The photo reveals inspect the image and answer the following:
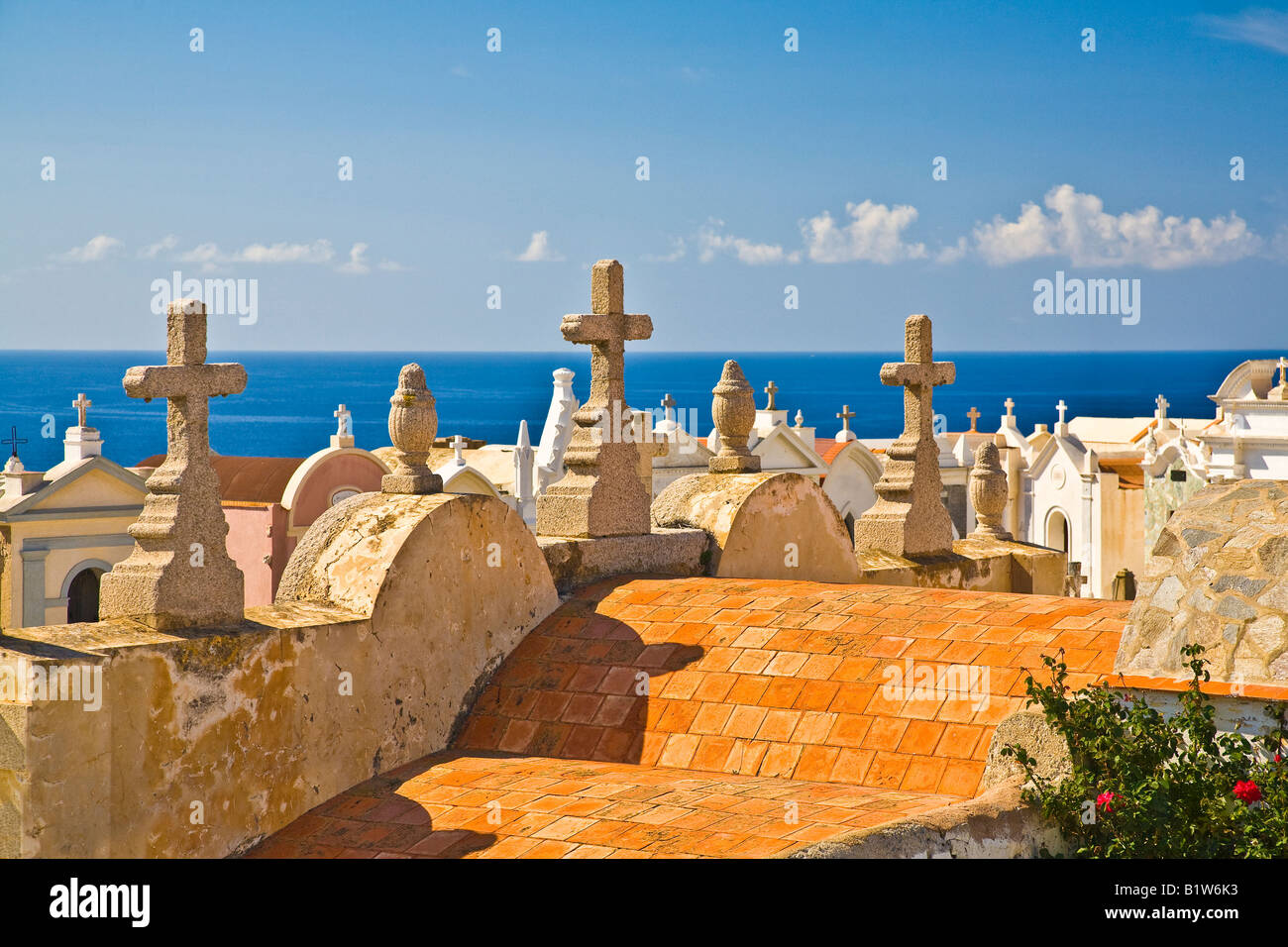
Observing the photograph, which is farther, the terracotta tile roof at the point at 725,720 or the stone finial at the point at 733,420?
the stone finial at the point at 733,420

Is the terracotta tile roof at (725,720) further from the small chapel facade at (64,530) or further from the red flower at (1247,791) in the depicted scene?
the small chapel facade at (64,530)

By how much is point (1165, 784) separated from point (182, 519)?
15.5ft

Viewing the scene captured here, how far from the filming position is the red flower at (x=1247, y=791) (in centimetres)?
635

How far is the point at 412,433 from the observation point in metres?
9.12

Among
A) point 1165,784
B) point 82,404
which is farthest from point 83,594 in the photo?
point 1165,784

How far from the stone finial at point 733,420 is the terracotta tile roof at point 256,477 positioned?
15286 mm

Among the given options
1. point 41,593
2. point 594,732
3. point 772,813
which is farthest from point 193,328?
point 41,593

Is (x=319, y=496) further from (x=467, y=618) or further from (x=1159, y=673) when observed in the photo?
(x=1159, y=673)

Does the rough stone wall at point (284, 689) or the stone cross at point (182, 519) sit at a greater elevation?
the stone cross at point (182, 519)

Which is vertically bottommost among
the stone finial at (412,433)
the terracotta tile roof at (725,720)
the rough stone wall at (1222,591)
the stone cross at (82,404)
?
the terracotta tile roof at (725,720)

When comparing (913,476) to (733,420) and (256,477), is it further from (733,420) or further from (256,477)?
(256,477)

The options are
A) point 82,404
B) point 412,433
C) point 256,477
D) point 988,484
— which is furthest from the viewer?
point 256,477

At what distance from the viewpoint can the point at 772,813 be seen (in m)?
6.79

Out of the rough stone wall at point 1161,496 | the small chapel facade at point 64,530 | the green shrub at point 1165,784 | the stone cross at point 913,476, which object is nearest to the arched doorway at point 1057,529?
the rough stone wall at point 1161,496
